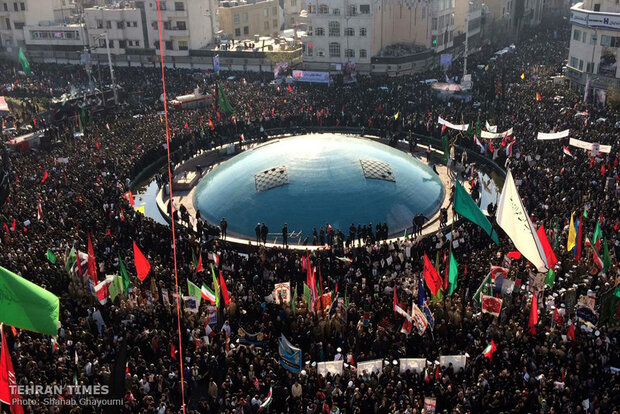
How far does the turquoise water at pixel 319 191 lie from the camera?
114 ft

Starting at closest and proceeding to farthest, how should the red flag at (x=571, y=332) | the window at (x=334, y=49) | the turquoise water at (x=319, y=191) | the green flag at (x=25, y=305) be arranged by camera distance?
1. the green flag at (x=25, y=305)
2. the red flag at (x=571, y=332)
3. the turquoise water at (x=319, y=191)
4. the window at (x=334, y=49)

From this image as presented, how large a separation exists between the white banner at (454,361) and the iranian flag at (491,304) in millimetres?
3279

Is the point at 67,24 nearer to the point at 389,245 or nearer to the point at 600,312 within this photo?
the point at 389,245

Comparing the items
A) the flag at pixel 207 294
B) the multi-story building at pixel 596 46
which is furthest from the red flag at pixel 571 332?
the multi-story building at pixel 596 46

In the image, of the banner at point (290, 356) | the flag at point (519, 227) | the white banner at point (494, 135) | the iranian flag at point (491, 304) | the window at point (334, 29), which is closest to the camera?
the banner at point (290, 356)

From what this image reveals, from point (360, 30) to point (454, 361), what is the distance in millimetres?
60375

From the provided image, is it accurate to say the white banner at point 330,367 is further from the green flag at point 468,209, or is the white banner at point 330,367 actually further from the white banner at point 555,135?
the white banner at point 555,135

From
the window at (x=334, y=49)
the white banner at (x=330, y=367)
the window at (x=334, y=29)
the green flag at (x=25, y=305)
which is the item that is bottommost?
the white banner at (x=330, y=367)

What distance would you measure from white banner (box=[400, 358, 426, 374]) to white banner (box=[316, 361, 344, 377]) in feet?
6.24

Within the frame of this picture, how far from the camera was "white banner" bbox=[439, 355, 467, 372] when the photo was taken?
20250mm

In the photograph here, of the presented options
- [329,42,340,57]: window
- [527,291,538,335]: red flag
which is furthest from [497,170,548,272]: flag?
[329,42,340,57]: window

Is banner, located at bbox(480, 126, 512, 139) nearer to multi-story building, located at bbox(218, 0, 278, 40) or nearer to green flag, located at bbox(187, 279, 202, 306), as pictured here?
green flag, located at bbox(187, 279, 202, 306)

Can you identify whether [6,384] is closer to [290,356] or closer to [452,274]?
[290,356]

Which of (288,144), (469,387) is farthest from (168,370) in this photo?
(288,144)
